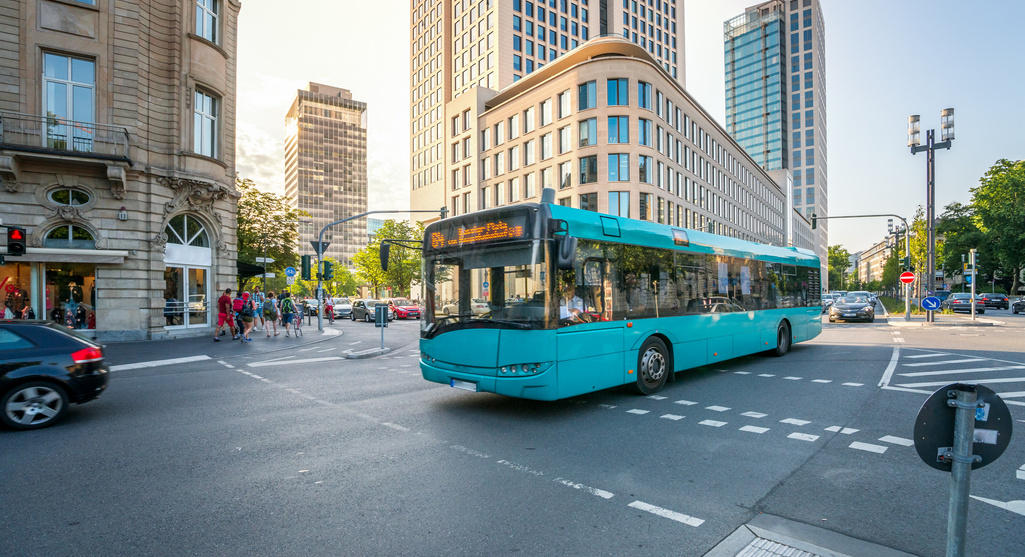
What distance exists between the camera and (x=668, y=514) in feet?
12.1

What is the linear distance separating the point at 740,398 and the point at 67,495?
774cm

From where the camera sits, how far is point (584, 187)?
44031 millimetres

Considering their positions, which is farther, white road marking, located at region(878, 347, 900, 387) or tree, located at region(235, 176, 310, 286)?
tree, located at region(235, 176, 310, 286)

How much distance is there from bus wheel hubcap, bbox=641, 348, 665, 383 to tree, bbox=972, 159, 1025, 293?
182 feet

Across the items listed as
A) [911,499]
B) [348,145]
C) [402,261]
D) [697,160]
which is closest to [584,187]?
[697,160]

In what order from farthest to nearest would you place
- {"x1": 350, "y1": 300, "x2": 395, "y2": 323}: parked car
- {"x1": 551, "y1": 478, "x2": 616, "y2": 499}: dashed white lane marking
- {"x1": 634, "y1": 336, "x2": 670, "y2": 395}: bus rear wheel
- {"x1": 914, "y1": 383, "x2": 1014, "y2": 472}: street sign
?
{"x1": 350, "y1": 300, "x2": 395, "y2": 323}: parked car → {"x1": 634, "y1": 336, "x2": 670, "y2": 395}: bus rear wheel → {"x1": 551, "y1": 478, "x2": 616, "y2": 499}: dashed white lane marking → {"x1": 914, "y1": 383, "x2": 1014, "y2": 472}: street sign

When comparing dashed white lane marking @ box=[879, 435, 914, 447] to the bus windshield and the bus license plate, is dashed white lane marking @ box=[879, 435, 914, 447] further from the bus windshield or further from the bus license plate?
the bus license plate

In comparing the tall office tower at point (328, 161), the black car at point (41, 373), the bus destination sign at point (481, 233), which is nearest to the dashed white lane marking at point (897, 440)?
the bus destination sign at point (481, 233)

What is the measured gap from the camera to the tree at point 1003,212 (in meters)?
46.4

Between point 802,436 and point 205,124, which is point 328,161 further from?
point 802,436

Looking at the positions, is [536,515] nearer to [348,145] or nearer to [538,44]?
[538,44]

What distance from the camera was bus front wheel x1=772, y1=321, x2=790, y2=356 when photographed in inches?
480

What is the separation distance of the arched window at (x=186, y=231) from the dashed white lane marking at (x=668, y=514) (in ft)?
68.1

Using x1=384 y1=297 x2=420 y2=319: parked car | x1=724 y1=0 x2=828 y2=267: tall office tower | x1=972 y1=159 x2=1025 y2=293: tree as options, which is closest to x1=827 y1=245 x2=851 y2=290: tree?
x1=724 y1=0 x2=828 y2=267: tall office tower
